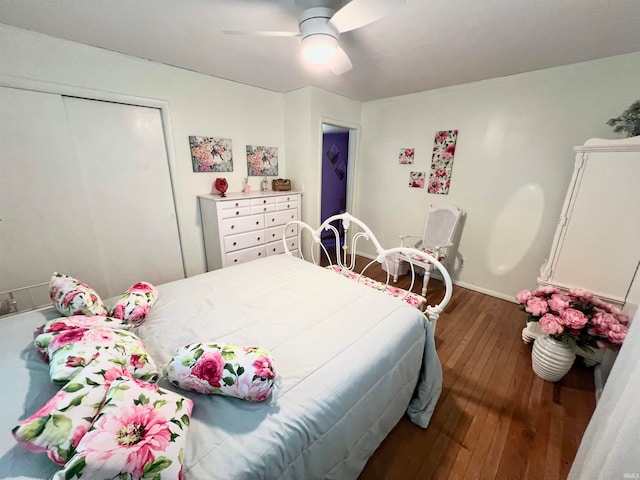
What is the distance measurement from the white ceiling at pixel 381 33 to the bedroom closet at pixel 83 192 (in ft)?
1.87

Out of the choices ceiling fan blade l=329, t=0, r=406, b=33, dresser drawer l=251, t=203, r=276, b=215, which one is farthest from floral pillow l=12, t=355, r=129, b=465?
dresser drawer l=251, t=203, r=276, b=215

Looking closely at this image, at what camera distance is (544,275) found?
2.10 metres

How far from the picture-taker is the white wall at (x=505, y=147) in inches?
87.3

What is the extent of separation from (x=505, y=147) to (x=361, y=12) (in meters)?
2.31

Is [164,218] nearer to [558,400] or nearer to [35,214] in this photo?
[35,214]

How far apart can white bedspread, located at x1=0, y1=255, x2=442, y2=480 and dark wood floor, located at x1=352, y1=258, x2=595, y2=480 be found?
0.15 m

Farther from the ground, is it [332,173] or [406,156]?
[406,156]

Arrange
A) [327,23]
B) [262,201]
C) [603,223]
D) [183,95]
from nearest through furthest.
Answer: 1. [327,23]
2. [603,223]
3. [183,95]
4. [262,201]

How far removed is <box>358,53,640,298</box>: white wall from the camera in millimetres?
2217

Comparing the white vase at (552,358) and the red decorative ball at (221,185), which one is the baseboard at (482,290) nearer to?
the white vase at (552,358)

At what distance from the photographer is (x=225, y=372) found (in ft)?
2.86

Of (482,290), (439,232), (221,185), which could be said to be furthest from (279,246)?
(482,290)

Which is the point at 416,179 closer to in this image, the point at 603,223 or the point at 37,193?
the point at 603,223

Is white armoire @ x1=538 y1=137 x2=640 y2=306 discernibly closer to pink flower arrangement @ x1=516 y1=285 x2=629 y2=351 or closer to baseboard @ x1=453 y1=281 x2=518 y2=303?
pink flower arrangement @ x1=516 y1=285 x2=629 y2=351
